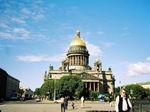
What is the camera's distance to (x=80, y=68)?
15162 centimetres

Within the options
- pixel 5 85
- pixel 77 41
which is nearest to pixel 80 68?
pixel 77 41

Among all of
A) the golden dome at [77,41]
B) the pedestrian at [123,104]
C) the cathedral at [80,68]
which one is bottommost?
the pedestrian at [123,104]

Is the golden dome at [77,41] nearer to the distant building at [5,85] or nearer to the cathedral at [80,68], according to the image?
the cathedral at [80,68]

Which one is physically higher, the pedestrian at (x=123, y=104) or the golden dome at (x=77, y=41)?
the golden dome at (x=77, y=41)

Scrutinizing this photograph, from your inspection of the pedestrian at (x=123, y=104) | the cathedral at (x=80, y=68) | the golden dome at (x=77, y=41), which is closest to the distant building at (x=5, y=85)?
the cathedral at (x=80, y=68)

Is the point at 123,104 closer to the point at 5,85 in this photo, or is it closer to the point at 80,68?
the point at 5,85

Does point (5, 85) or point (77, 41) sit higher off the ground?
point (77, 41)

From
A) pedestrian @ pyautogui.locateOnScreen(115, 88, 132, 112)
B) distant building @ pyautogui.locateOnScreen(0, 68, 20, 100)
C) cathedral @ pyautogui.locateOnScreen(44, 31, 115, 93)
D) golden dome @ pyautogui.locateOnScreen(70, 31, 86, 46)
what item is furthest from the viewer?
golden dome @ pyautogui.locateOnScreen(70, 31, 86, 46)

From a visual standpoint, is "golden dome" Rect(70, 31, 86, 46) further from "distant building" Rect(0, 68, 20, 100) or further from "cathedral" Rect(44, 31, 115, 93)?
"distant building" Rect(0, 68, 20, 100)

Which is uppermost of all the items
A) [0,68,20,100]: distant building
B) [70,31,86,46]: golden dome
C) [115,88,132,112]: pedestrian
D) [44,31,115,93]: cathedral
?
[70,31,86,46]: golden dome

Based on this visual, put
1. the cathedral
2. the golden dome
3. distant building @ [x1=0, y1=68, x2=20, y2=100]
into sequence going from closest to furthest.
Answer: distant building @ [x1=0, y1=68, x2=20, y2=100], the cathedral, the golden dome

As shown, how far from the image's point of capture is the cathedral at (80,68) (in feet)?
492

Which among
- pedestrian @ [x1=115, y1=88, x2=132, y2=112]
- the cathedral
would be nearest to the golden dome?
the cathedral

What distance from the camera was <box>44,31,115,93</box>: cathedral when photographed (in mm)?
149875
